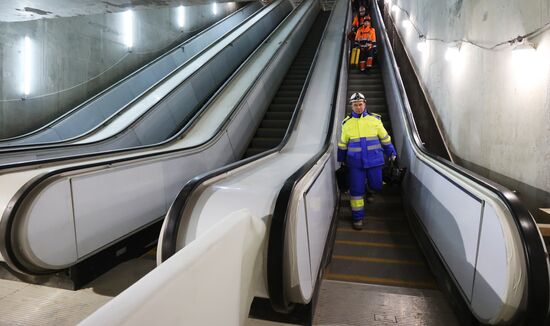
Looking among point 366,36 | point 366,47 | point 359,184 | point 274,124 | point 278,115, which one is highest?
point 366,36

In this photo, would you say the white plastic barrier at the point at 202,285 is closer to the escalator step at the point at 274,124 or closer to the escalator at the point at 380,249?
the escalator at the point at 380,249

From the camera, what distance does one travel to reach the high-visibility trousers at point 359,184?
3.55m

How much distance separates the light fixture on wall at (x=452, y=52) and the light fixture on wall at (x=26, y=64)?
6455 millimetres

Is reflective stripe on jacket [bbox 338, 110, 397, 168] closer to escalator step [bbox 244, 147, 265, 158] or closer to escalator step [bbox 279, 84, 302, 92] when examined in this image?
escalator step [bbox 244, 147, 265, 158]

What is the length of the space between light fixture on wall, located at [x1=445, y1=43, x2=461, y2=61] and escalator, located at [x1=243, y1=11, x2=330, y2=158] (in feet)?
8.58

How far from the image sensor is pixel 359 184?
3635 millimetres

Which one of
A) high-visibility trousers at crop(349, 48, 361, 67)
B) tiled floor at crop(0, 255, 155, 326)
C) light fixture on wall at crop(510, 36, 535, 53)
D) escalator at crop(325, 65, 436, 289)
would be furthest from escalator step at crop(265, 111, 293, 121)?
tiled floor at crop(0, 255, 155, 326)

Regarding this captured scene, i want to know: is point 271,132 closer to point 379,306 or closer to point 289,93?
point 289,93

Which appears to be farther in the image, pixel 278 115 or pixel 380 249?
pixel 278 115

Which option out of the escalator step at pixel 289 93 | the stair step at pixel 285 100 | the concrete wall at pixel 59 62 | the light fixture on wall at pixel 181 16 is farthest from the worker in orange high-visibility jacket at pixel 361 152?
the light fixture on wall at pixel 181 16

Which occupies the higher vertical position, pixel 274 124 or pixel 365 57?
pixel 365 57

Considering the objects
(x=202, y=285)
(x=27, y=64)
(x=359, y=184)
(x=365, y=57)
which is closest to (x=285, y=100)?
(x=365, y=57)

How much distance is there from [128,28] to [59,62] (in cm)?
197

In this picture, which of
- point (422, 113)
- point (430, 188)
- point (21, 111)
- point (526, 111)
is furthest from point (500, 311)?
point (21, 111)
